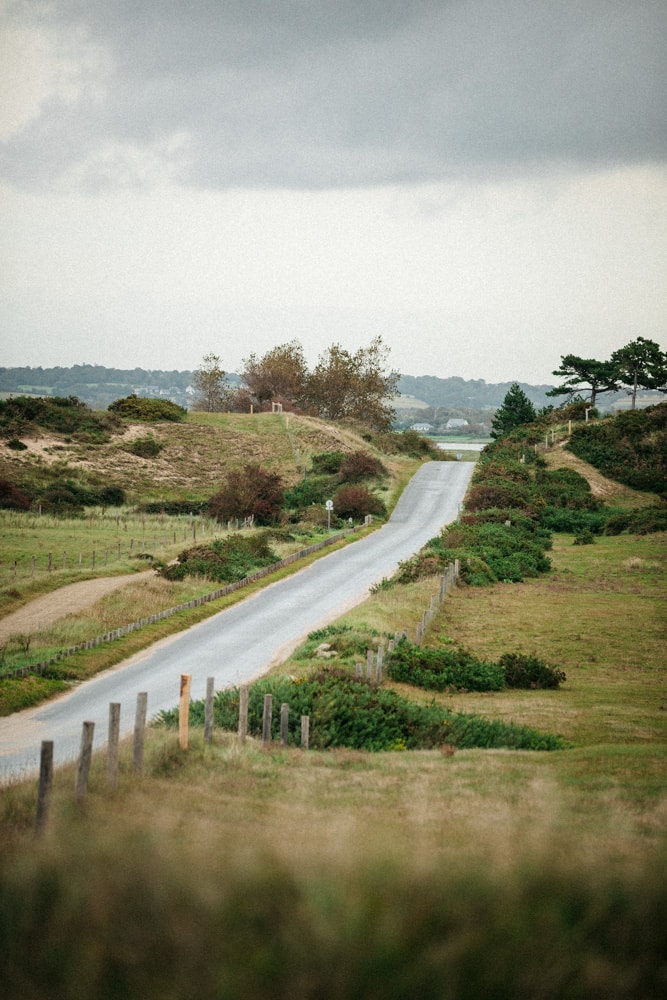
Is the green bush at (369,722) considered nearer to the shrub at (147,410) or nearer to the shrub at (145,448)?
the shrub at (145,448)

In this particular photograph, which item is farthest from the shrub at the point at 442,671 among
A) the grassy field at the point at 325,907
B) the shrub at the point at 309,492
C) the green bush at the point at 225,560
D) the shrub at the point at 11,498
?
the shrub at the point at 309,492

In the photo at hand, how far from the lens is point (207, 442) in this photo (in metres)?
89.7

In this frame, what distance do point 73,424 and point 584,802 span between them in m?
80.4

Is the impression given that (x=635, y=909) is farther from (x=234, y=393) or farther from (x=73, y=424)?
(x=234, y=393)

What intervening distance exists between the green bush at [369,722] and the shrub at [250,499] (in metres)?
37.8

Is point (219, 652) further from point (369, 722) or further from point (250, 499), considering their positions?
point (250, 499)

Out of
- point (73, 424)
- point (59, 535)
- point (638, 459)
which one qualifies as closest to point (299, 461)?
point (73, 424)

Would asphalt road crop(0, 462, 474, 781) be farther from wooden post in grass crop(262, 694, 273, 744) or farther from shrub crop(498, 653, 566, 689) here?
shrub crop(498, 653, 566, 689)

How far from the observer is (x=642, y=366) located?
96812mm

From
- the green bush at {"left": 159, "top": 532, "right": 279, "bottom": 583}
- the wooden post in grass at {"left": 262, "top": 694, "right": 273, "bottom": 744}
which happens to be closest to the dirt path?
the green bush at {"left": 159, "top": 532, "right": 279, "bottom": 583}

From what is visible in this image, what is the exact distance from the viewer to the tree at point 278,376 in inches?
4658

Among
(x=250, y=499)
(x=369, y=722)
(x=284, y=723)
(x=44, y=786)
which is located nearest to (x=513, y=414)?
(x=250, y=499)

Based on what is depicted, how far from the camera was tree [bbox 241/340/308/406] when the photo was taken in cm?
11831

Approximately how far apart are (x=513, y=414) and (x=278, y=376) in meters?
31.7
